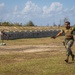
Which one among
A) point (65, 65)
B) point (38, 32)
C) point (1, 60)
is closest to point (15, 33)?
point (38, 32)

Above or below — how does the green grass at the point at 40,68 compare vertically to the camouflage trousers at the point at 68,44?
below

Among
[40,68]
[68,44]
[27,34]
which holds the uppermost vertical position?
[68,44]

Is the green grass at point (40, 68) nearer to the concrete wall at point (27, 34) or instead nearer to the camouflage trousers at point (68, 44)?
the camouflage trousers at point (68, 44)

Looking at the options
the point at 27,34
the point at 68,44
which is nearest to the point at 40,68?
the point at 68,44

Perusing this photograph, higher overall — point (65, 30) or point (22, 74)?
point (65, 30)

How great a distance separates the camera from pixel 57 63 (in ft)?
50.3

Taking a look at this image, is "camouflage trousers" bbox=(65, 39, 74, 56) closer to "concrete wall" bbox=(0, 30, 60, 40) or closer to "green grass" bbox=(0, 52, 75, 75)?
"green grass" bbox=(0, 52, 75, 75)

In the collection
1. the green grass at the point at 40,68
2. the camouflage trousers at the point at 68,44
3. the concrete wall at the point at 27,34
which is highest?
the camouflage trousers at the point at 68,44

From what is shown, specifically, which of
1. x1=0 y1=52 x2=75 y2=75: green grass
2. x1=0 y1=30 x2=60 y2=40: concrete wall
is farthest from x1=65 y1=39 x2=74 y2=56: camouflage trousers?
x1=0 y1=30 x2=60 y2=40: concrete wall

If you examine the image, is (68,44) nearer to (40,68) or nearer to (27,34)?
(40,68)

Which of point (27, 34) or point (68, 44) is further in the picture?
point (27, 34)

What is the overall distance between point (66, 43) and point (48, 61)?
1273 mm

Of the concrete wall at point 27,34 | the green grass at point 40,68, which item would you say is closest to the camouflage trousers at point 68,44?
the green grass at point 40,68

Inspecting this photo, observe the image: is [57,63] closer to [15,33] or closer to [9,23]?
[15,33]
